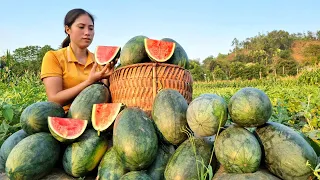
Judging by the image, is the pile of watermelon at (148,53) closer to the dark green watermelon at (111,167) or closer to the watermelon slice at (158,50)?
the watermelon slice at (158,50)

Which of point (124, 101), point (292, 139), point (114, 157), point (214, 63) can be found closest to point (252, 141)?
point (292, 139)

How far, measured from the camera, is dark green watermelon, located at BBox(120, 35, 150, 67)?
309 centimetres

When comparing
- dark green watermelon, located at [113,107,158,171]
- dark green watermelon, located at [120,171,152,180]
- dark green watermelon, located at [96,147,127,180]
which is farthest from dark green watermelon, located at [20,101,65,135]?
dark green watermelon, located at [120,171,152,180]

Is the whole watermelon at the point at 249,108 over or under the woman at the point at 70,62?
under

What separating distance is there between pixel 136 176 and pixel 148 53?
1232 mm

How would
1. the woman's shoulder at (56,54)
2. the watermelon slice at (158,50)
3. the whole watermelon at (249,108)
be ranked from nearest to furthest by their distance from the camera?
the whole watermelon at (249,108)
the watermelon slice at (158,50)
the woman's shoulder at (56,54)

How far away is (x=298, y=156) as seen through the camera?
2.16 meters

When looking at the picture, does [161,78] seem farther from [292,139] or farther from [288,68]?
[288,68]

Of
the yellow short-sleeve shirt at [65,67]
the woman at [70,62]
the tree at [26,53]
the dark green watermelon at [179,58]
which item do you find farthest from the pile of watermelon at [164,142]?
the tree at [26,53]

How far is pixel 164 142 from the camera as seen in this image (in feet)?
8.63

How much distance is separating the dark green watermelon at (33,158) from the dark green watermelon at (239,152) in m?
1.43

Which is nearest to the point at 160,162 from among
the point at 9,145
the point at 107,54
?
the point at 107,54

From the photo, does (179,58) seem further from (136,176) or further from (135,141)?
(136,176)

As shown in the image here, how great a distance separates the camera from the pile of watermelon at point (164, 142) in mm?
2195
